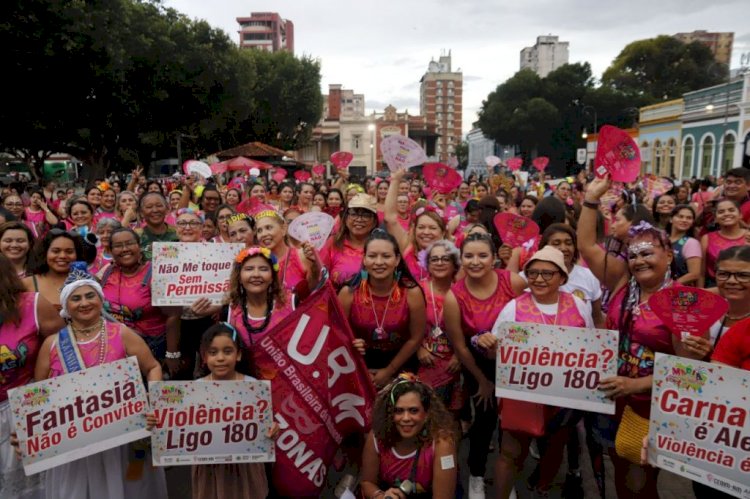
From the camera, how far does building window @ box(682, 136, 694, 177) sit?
1400 inches

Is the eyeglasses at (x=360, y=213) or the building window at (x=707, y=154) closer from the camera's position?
the eyeglasses at (x=360, y=213)

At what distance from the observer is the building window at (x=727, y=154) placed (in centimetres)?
3086

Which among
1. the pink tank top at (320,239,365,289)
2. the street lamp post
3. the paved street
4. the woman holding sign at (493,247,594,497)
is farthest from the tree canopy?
the street lamp post

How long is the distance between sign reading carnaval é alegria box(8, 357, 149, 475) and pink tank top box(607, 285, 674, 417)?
2.72m

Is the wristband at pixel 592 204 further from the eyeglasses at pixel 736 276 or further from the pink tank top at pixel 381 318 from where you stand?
the pink tank top at pixel 381 318

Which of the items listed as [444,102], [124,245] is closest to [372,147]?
[444,102]

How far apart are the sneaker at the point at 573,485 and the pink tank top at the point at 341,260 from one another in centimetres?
223

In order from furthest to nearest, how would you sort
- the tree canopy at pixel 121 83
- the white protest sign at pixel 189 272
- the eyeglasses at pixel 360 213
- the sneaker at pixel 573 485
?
1. the tree canopy at pixel 121 83
2. the eyeglasses at pixel 360 213
3. the white protest sign at pixel 189 272
4. the sneaker at pixel 573 485

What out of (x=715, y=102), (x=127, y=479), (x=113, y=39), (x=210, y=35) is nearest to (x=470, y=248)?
(x=127, y=479)

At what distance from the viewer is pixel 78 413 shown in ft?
9.41

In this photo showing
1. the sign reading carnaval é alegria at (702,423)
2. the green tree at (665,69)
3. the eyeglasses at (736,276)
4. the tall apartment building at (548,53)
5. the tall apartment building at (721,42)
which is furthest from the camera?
the tall apartment building at (548,53)

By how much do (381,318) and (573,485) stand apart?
→ 184 cm

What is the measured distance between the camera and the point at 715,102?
32.5 m

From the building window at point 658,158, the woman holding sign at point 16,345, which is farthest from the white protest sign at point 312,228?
the building window at point 658,158
